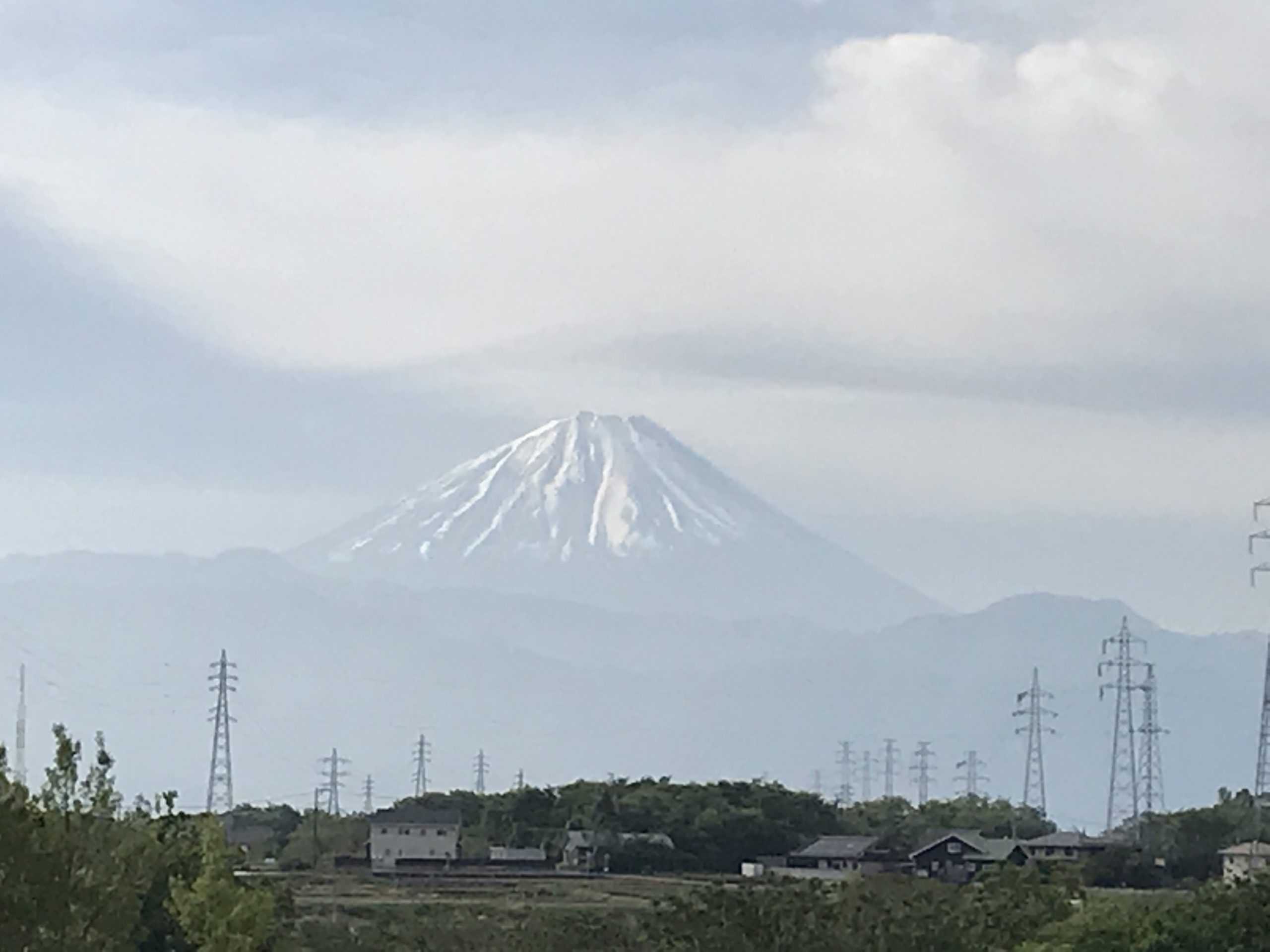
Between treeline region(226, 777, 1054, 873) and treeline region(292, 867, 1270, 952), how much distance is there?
31884 millimetres

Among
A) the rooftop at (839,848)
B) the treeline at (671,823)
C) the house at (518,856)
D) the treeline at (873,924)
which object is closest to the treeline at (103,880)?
the treeline at (873,924)

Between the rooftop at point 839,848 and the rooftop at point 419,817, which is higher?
the rooftop at point 419,817

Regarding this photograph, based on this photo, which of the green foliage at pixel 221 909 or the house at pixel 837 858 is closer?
the green foliage at pixel 221 909

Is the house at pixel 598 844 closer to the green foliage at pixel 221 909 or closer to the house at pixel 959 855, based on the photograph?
the house at pixel 959 855

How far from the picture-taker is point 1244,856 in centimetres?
8712

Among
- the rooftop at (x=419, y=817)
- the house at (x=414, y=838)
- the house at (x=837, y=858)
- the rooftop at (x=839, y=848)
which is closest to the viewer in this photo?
the house at (x=837, y=858)

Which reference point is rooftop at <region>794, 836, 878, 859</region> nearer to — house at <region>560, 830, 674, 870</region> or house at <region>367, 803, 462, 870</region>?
house at <region>560, 830, 674, 870</region>

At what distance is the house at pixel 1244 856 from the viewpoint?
8325 cm

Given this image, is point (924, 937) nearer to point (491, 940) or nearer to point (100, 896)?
point (491, 940)

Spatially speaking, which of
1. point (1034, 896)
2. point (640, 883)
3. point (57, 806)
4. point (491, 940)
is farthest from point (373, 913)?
point (57, 806)

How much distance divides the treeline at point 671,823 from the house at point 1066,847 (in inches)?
208

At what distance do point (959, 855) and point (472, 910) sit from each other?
2984cm

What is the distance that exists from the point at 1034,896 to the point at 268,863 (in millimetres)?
52621

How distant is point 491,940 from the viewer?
62.0 metres
